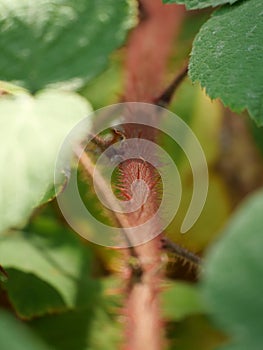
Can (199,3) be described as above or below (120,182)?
above

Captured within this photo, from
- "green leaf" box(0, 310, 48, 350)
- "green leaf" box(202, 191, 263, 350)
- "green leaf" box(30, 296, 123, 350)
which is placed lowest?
"green leaf" box(30, 296, 123, 350)

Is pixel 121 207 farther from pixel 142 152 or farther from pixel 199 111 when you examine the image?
pixel 199 111

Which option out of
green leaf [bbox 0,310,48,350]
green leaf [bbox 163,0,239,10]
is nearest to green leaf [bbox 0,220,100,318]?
green leaf [bbox 163,0,239,10]

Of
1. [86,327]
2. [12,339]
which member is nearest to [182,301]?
[86,327]

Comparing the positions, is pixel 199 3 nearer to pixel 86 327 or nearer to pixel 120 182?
pixel 120 182

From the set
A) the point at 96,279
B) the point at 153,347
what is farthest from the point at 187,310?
the point at 153,347

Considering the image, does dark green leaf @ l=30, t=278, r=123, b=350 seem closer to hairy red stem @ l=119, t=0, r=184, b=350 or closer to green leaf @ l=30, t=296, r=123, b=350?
green leaf @ l=30, t=296, r=123, b=350
